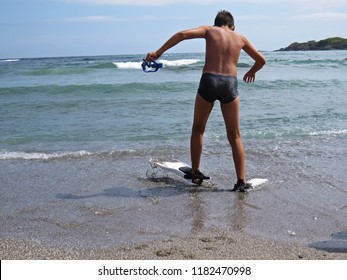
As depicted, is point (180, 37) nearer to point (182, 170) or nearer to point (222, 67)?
point (222, 67)

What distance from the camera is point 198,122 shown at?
5.22 meters

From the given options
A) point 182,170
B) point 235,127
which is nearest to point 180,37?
point 235,127

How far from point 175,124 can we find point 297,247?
621cm

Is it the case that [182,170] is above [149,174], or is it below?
above

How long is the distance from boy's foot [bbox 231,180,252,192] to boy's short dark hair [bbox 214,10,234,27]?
1.78m

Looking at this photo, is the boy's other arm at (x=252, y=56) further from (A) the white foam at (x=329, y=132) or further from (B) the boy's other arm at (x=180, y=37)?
(A) the white foam at (x=329, y=132)

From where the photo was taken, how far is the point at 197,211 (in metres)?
4.42

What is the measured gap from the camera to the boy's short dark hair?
202 inches

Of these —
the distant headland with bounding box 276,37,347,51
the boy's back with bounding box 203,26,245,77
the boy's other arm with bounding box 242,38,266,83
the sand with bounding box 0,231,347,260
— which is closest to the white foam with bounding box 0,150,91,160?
the boy's back with bounding box 203,26,245,77

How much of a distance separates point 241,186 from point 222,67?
133cm

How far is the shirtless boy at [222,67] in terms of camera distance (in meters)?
4.96

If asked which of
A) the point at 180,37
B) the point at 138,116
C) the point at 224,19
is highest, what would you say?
the point at 224,19
